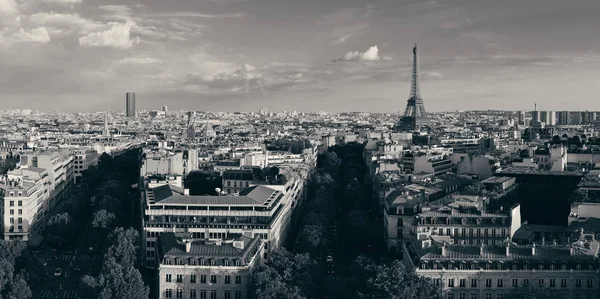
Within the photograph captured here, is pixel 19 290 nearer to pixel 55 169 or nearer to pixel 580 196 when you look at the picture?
pixel 580 196

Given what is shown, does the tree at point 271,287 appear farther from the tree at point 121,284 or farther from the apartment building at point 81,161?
the apartment building at point 81,161

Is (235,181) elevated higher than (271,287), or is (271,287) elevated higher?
(235,181)

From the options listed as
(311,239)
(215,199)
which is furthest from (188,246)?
→ (311,239)

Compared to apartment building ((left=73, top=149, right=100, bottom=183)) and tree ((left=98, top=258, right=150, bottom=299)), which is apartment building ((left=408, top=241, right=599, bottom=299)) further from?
apartment building ((left=73, top=149, right=100, bottom=183))

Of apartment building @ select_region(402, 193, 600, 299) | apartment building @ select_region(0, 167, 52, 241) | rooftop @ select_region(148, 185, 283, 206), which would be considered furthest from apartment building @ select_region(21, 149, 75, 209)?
apartment building @ select_region(402, 193, 600, 299)

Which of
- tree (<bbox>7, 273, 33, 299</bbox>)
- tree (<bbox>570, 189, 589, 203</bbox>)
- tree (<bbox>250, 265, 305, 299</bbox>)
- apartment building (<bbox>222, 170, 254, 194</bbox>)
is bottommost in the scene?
tree (<bbox>7, 273, 33, 299</bbox>)

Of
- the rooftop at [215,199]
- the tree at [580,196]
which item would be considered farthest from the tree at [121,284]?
the tree at [580,196]
